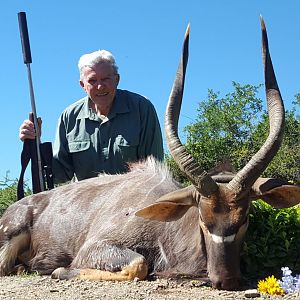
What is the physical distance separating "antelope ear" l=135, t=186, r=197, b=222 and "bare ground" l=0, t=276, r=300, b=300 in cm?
50

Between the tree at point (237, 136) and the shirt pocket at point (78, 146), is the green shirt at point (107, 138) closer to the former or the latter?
the shirt pocket at point (78, 146)

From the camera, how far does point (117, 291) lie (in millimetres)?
4895

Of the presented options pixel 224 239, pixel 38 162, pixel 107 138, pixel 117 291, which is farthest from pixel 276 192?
pixel 38 162

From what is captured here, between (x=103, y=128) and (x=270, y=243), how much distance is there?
2.82 m

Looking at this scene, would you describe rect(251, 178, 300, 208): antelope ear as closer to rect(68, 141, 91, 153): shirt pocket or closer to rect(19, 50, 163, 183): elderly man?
rect(19, 50, 163, 183): elderly man

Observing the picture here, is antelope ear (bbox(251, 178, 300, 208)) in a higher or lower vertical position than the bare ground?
higher

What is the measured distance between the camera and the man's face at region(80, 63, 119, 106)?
773 cm

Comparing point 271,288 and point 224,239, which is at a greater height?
point 224,239

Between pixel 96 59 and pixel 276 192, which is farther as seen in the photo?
pixel 96 59

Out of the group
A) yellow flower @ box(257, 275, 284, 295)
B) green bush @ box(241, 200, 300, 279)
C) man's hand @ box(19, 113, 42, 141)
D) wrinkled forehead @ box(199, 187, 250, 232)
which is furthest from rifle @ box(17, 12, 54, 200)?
yellow flower @ box(257, 275, 284, 295)

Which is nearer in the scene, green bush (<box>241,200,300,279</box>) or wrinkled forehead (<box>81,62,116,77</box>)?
green bush (<box>241,200,300,279</box>)

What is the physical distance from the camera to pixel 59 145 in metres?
7.97

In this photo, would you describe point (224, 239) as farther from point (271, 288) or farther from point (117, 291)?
point (117, 291)

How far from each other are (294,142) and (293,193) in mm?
16100
